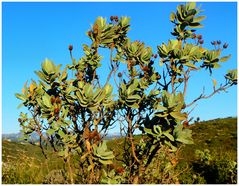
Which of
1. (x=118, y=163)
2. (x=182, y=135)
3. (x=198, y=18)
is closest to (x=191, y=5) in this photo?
(x=198, y=18)

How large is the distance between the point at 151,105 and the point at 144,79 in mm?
408

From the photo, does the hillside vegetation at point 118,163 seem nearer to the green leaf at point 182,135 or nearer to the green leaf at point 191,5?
the green leaf at point 182,135

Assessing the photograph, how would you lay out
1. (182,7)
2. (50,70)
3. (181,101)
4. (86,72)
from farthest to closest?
(86,72)
(182,7)
(50,70)
(181,101)

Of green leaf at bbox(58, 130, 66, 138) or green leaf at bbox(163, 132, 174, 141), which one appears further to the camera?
green leaf at bbox(58, 130, 66, 138)

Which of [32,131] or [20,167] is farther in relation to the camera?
[20,167]

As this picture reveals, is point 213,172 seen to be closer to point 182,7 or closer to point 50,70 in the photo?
point 182,7

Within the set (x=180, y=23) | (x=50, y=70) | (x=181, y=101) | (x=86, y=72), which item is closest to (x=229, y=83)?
(x=180, y=23)

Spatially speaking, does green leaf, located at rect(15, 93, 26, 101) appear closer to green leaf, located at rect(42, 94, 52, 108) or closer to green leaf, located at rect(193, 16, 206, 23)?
green leaf, located at rect(42, 94, 52, 108)

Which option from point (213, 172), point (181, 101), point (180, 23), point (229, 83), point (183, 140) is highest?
point (180, 23)

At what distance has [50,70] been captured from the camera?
458 cm

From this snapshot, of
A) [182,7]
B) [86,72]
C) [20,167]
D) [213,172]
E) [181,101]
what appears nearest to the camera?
[181,101]

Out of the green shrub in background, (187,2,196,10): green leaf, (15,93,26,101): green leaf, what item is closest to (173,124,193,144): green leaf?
the green shrub in background

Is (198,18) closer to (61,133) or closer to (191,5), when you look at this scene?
(191,5)

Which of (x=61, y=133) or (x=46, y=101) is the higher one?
(x=46, y=101)
